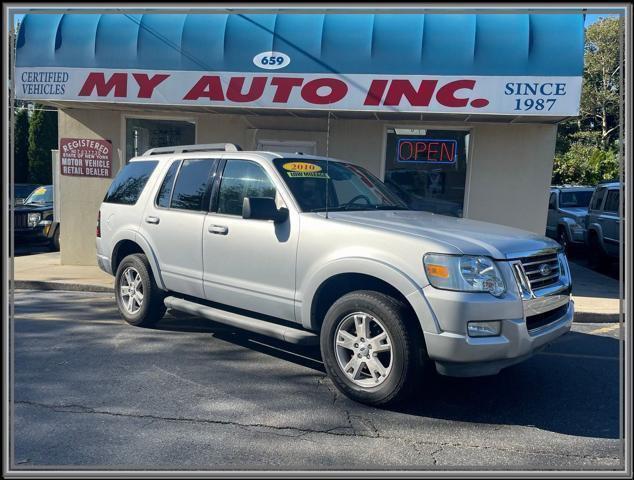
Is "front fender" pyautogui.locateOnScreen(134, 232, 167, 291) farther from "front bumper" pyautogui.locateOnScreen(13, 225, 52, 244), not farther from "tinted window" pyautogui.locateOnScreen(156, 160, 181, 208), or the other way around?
"front bumper" pyautogui.locateOnScreen(13, 225, 52, 244)

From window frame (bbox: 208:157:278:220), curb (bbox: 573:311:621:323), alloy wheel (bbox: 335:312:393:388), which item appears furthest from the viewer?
curb (bbox: 573:311:621:323)

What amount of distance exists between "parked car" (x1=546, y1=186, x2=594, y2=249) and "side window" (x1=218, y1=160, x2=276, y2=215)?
456 inches

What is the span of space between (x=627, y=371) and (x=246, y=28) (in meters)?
7.35

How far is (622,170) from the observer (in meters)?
4.55

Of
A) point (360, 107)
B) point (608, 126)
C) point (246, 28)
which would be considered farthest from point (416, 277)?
point (608, 126)

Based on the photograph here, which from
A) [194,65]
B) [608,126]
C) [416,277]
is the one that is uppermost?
[608,126]

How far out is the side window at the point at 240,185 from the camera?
204 inches

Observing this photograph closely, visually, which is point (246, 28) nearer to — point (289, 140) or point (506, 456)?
point (289, 140)

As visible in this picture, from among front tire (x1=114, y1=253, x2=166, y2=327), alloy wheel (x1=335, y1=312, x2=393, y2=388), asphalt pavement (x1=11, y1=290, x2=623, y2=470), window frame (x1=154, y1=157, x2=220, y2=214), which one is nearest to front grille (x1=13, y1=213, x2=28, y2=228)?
front tire (x1=114, y1=253, x2=166, y2=327)

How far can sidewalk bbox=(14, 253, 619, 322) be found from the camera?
25.3 feet

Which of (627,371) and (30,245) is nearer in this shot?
(627,371)

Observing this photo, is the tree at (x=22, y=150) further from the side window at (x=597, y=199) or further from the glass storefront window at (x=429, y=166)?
the side window at (x=597, y=199)

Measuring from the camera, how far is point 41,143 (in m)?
26.0

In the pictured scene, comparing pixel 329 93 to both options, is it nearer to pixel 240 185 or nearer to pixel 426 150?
pixel 426 150
